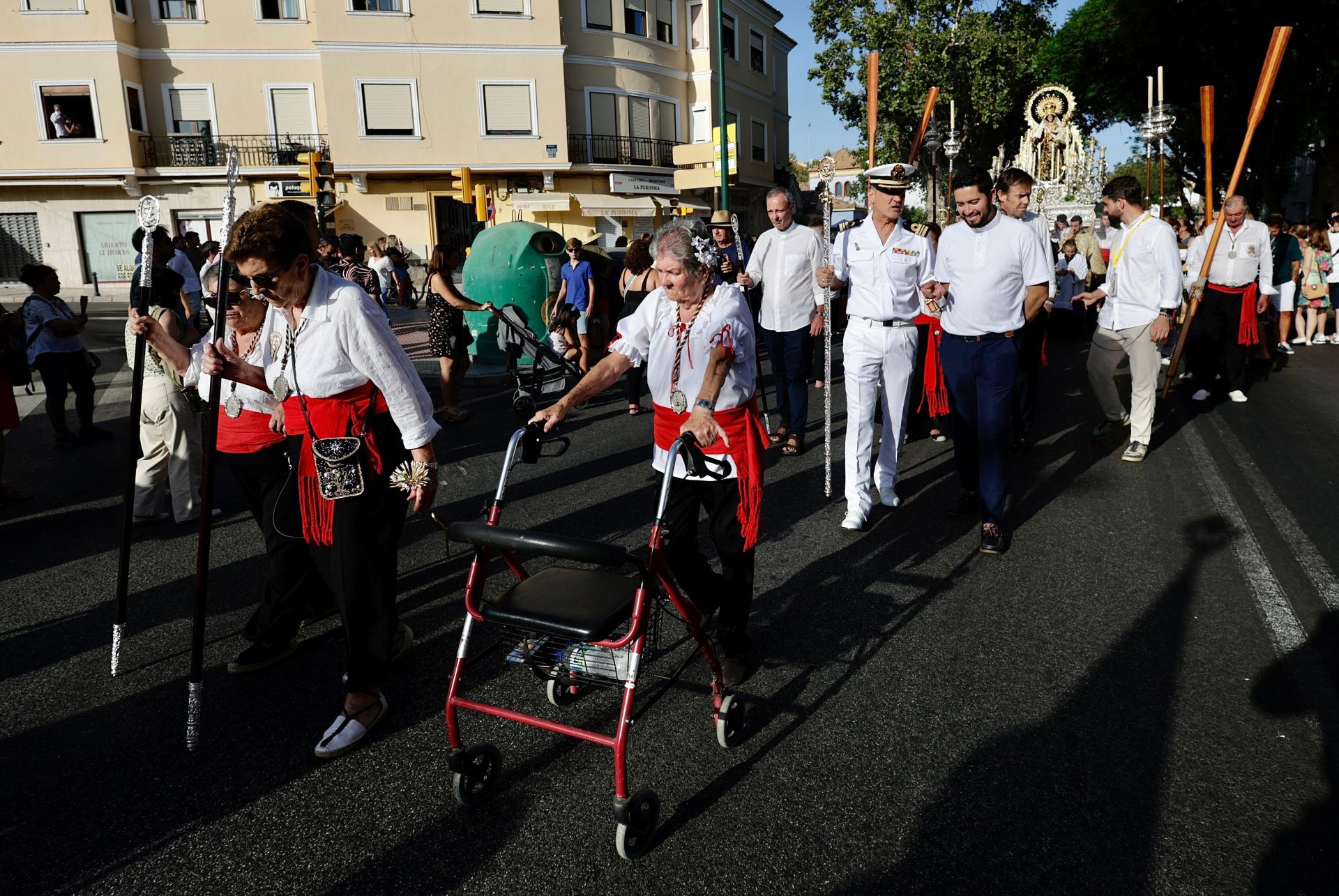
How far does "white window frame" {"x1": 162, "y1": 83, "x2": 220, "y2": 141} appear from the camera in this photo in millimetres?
31750

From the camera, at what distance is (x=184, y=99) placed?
3189cm

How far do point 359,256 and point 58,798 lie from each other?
26.3 ft

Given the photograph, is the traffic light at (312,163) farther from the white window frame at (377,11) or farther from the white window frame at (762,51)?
the white window frame at (762,51)

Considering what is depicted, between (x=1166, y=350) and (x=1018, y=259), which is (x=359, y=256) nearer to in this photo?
(x=1018, y=259)

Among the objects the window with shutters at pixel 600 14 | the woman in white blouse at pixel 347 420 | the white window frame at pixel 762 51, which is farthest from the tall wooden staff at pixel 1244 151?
the white window frame at pixel 762 51

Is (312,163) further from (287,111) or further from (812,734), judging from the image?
(287,111)

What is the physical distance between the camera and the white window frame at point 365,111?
31078 millimetres

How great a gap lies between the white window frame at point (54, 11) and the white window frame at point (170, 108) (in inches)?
118

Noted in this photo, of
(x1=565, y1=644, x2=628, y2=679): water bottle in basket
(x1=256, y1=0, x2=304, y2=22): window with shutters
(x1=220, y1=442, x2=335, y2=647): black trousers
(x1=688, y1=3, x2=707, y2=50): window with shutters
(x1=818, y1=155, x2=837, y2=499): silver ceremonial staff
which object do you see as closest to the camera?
(x1=565, y1=644, x2=628, y2=679): water bottle in basket

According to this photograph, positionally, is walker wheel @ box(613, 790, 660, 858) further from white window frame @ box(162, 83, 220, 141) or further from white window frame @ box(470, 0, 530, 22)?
white window frame @ box(162, 83, 220, 141)

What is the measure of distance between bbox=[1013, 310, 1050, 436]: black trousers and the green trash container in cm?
621

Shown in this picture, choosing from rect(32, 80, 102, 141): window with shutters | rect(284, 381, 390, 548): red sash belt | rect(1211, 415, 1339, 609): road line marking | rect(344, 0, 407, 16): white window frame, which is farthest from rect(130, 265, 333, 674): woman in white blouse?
rect(32, 80, 102, 141): window with shutters

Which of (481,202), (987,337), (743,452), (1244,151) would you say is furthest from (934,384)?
(481,202)

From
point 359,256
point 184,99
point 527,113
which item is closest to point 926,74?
point 527,113
